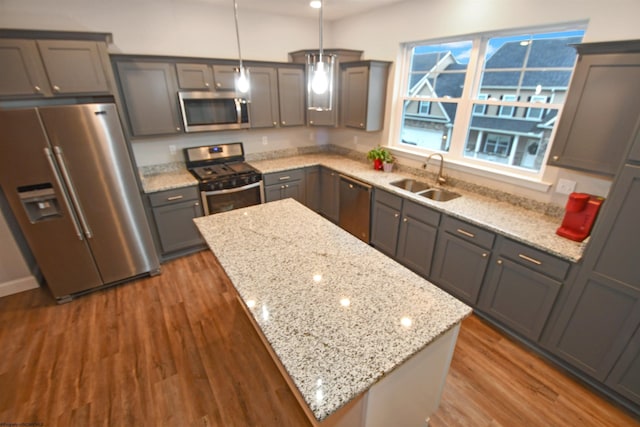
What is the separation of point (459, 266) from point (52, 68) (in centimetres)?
384

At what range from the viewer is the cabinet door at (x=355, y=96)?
3451mm

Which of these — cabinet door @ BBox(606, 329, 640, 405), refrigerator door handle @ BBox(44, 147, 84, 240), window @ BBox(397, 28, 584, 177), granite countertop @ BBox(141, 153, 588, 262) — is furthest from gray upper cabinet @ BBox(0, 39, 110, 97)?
cabinet door @ BBox(606, 329, 640, 405)

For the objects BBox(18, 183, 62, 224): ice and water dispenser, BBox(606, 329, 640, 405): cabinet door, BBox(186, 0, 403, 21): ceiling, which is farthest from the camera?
BBox(186, 0, 403, 21): ceiling

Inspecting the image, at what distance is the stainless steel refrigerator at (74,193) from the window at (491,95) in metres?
3.17

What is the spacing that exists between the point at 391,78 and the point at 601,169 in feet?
7.62

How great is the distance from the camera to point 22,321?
2.52m

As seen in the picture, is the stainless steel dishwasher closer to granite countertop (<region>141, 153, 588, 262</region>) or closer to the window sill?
granite countertop (<region>141, 153, 588, 262</region>)

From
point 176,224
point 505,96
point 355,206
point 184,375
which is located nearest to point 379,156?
point 355,206

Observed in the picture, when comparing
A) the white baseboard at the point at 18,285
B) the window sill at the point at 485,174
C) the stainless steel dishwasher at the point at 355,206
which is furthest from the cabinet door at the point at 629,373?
the white baseboard at the point at 18,285

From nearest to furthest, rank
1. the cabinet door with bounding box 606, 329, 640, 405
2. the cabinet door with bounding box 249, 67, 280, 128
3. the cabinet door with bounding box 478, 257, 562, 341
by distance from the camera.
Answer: the cabinet door with bounding box 606, 329, 640, 405 < the cabinet door with bounding box 478, 257, 562, 341 < the cabinet door with bounding box 249, 67, 280, 128

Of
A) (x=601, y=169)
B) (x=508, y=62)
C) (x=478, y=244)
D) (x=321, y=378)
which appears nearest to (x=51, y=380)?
(x=321, y=378)

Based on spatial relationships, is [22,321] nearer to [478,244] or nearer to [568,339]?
[478,244]

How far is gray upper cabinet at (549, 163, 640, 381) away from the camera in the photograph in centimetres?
159

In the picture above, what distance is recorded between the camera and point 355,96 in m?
3.60
